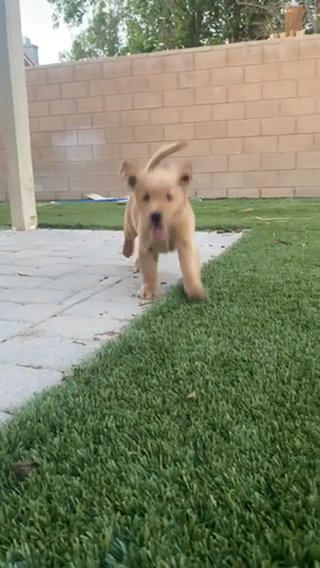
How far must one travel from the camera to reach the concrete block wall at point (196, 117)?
24.0ft

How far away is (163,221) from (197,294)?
1.15ft

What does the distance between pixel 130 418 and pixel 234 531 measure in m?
0.44

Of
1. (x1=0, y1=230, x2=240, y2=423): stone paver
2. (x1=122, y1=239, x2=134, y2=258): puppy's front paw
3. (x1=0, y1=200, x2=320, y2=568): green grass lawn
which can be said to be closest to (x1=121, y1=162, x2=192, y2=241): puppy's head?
(x1=0, y1=230, x2=240, y2=423): stone paver

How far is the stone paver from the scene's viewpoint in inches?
66.2

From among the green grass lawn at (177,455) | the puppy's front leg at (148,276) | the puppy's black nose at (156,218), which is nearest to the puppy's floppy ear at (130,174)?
the puppy's black nose at (156,218)

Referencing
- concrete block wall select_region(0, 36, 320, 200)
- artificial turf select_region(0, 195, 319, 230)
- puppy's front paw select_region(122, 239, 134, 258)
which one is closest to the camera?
puppy's front paw select_region(122, 239, 134, 258)

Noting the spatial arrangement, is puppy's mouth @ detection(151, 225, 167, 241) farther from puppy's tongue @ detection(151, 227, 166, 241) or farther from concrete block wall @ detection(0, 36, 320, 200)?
concrete block wall @ detection(0, 36, 320, 200)

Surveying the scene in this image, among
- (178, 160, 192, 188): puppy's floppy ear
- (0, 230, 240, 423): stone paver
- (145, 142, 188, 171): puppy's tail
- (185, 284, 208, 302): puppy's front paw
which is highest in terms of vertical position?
(145, 142, 188, 171): puppy's tail

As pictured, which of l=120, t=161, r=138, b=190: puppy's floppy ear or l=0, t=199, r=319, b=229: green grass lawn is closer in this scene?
l=120, t=161, r=138, b=190: puppy's floppy ear

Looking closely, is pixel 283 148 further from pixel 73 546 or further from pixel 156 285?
pixel 73 546

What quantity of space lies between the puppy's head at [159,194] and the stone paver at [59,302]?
0.37 meters

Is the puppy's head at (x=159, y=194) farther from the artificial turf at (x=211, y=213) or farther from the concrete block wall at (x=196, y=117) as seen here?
the concrete block wall at (x=196, y=117)

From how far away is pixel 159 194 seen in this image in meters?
2.33

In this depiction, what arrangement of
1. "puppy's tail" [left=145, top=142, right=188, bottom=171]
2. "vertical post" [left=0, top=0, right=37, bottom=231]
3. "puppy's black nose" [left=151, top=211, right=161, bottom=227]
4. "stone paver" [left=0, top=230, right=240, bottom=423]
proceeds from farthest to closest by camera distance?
"vertical post" [left=0, top=0, right=37, bottom=231] < "puppy's tail" [left=145, top=142, right=188, bottom=171] < "puppy's black nose" [left=151, top=211, right=161, bottom=227] < "stone paver" [left=0, top=230, right=240, bottom=423]
